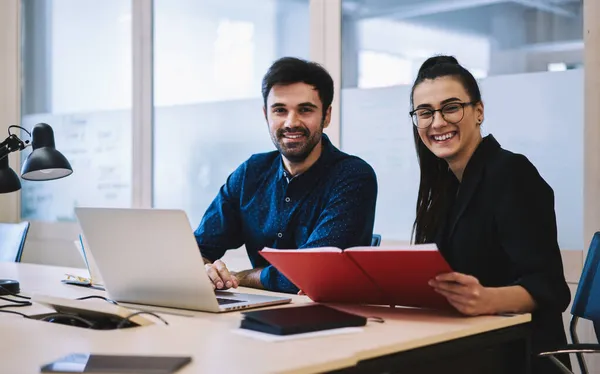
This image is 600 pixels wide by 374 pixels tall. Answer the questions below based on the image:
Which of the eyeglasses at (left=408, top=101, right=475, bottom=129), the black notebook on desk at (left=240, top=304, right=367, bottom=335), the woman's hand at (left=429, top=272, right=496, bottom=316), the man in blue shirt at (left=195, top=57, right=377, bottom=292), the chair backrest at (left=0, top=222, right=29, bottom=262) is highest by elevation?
the eyeglasses at (left=408, top=101, right=475, bottom=129)

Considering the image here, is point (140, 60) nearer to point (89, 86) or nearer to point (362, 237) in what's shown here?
point (89, 86)

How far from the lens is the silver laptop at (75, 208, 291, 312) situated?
65.0 inches

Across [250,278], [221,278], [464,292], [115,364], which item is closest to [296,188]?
[250,278]

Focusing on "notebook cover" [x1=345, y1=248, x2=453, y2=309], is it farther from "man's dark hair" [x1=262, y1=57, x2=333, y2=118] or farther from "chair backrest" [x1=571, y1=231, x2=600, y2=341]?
"man's dark hair" [x1=262, y1=57, x2=333, y2=118]

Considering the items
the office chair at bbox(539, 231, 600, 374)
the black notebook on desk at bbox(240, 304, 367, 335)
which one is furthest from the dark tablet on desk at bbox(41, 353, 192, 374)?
the office chair at bbox(539, 231, 600, 374)

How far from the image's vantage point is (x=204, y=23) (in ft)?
14.4

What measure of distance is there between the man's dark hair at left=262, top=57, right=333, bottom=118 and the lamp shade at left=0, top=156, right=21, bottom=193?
887mm

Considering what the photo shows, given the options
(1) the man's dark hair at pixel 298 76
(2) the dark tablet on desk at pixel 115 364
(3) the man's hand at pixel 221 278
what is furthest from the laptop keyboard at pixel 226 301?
(1) the man's dark hair at pixel 298 76

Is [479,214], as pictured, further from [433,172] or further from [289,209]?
[289,209]

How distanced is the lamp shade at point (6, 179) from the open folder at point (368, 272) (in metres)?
0.93

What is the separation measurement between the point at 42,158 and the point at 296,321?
1.08 m

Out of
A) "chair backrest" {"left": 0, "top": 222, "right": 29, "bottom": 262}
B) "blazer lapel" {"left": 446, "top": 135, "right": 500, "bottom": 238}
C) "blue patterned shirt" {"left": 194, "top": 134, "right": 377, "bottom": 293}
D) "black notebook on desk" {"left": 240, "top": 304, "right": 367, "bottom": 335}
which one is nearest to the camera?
"black notebook on desk" {"left": 240, "top": 304, "right": 367, "bottom": 335}

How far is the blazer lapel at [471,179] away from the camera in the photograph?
2.00m

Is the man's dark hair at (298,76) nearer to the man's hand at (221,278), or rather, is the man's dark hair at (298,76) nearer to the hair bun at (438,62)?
the hair bun at (438,62)
